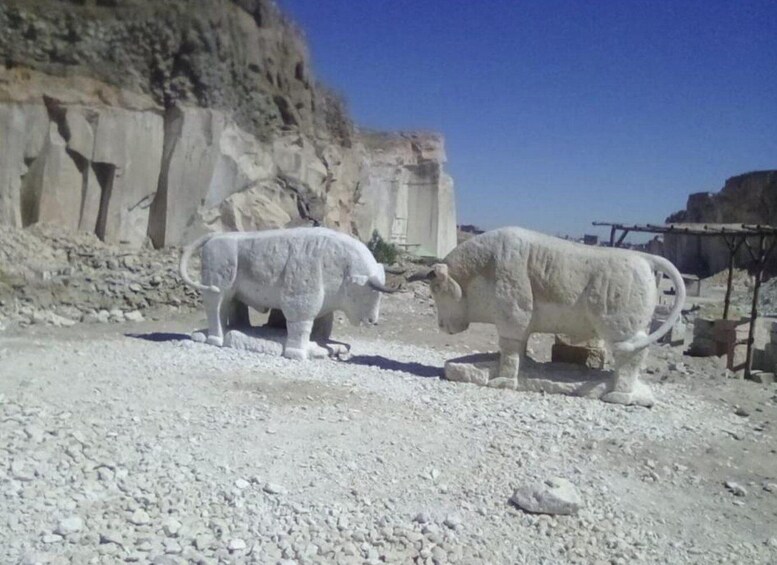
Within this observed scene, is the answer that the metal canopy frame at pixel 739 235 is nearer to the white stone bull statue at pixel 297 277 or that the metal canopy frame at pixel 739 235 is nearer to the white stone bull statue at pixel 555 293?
the white stone bull statue at pixel 555 293

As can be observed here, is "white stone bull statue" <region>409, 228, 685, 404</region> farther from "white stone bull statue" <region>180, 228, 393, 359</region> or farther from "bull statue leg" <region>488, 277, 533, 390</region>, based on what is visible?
"white stone bull statue" <region>180, 228, 393, 359</region>

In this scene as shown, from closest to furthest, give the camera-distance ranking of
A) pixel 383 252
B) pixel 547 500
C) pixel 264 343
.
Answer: pixel 547 500
pixel 264 343
pixel 383 252

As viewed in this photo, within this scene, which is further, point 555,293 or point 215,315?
point 215,315

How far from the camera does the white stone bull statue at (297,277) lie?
7.32 m

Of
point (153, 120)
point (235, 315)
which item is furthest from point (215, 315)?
point (153, 120)

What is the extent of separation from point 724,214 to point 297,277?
35773mm

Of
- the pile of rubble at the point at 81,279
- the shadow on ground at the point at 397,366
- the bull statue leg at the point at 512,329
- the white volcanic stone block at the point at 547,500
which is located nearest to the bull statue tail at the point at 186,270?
the shadow on ground at the point at 397,366

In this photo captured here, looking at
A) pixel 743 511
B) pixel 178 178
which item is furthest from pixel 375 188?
pixel 743 511

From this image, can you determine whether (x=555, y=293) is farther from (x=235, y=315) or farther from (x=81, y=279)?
(x=81, y=279)

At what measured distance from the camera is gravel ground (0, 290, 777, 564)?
142 inches

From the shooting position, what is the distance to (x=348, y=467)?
175 inches

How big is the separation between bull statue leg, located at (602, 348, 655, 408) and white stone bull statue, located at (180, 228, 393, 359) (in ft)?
8.18

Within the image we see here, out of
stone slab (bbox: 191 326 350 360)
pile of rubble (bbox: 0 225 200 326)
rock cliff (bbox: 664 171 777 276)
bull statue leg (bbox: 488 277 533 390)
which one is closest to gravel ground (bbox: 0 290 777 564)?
bull statue leg (bbox: 488 277 533 390)

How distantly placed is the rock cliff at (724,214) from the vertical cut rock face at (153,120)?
2457 centimetres
